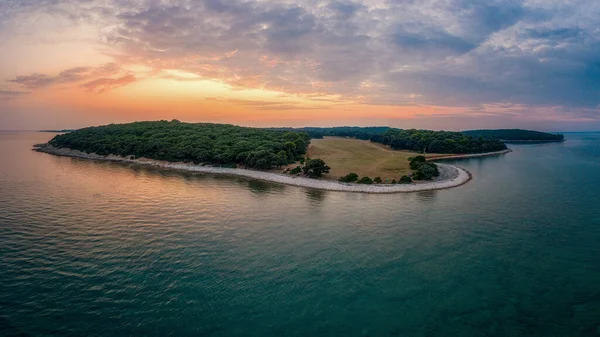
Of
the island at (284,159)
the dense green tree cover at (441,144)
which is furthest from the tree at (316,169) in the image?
the dense green tree cover at (441,144)

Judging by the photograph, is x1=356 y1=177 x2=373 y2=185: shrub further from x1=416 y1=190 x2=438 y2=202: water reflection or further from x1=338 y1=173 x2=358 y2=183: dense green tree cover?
x1=416 y1=190 x2=438 y2=202: water reflection

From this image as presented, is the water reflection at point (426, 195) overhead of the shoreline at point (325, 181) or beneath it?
beneath

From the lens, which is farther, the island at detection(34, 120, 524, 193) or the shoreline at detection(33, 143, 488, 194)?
the island at detection(34, 120, 524, 193)

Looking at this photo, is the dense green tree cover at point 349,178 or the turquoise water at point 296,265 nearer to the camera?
the turquoise water at point 296,265

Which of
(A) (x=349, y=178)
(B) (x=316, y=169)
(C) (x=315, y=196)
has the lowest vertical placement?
(C) (x=315, y=196)

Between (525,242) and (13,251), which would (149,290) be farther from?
(525,242)

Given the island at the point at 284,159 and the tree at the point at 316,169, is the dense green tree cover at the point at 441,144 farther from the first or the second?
the tree at the point at 316,169

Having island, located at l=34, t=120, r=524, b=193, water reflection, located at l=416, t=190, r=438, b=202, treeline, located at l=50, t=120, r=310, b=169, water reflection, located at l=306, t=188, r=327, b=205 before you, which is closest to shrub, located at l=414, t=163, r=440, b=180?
island, located at l=34, t=120, r=524, b=193

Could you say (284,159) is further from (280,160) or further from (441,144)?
(441,144)

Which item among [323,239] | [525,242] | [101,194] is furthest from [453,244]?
[101,194]

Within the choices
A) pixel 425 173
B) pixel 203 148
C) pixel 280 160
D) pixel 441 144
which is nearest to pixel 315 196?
pixel 280 160
